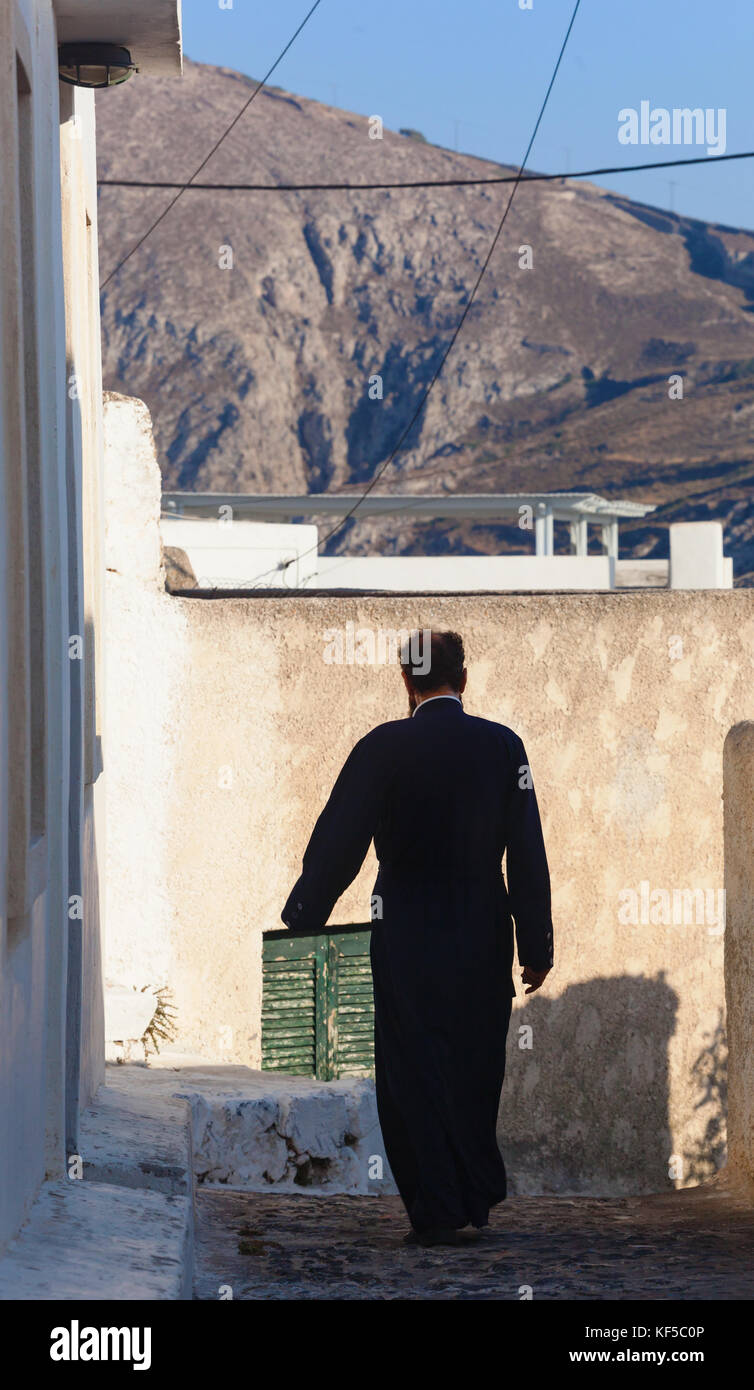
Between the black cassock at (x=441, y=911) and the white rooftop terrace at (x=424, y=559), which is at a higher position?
the white rooftop terrace at (x=424, y=559)

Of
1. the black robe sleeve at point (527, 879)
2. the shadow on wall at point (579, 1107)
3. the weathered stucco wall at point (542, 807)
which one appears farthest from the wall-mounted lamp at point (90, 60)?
the shadow on wall at point (579, 1107)

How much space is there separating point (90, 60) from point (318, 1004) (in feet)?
17.7

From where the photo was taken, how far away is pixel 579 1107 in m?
9.05

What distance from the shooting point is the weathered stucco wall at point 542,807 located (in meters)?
8.86

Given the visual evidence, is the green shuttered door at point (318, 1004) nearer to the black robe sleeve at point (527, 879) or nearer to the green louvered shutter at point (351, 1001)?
the green louvered shutter at point (351, 1001)

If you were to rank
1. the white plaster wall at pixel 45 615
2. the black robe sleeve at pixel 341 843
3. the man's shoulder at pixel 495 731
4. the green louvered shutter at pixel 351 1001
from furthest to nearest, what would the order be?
the green louvered shutter at pixel 351 1001
the man's shoulder at pixel 495 731
the black robe sleeve at pixel 341 843
the white plaster wall at pixel 45 615

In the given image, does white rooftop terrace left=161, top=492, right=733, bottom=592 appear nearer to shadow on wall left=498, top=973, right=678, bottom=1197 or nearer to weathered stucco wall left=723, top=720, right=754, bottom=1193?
shadow on wall left=498, top=973, right=678, bottom=1197

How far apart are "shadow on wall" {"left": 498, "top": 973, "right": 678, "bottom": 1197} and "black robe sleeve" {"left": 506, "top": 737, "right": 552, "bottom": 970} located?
14.0ft

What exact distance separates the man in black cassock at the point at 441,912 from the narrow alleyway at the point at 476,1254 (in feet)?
0.94

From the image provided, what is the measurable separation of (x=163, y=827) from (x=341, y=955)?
1.28 metres

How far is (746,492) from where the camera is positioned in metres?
82.0

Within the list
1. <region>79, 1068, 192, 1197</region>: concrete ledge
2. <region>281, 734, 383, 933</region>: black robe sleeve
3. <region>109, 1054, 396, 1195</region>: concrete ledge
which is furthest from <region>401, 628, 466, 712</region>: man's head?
<region>109, 1054, 396, 1195</region>: concrete ledge

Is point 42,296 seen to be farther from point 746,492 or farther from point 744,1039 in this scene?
point 746,492
